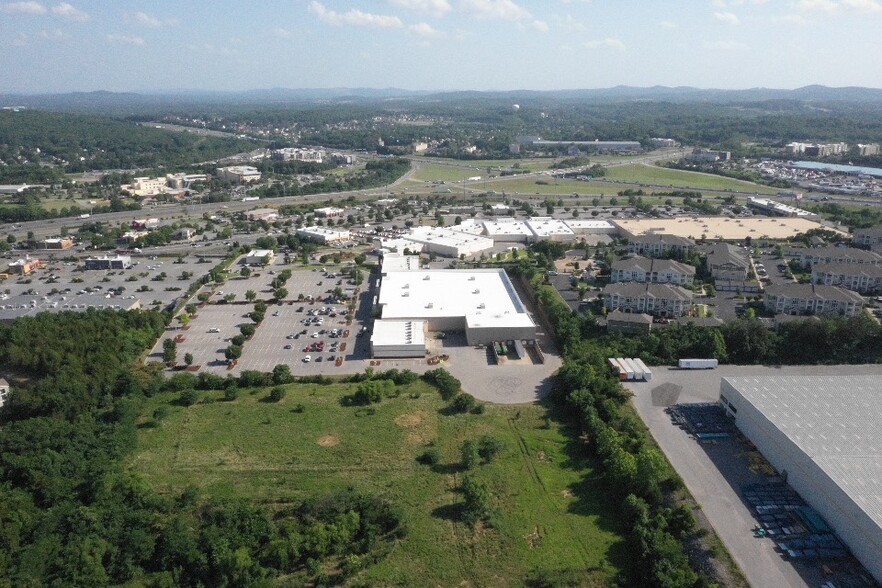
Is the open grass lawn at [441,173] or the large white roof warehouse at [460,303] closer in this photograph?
the large white roof warehouse at [460,303]

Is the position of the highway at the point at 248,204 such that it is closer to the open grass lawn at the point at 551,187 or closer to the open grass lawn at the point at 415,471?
the open grass lawn at the point at 551,187

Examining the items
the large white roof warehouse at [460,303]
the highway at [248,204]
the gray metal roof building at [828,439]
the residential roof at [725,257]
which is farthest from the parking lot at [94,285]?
the residential roof at [725,257]

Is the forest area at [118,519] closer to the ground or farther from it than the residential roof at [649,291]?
closer to the ground

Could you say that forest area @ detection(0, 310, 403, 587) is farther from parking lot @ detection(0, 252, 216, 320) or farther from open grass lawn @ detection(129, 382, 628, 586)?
parking lot @ detection(0, 252, 216, 320)

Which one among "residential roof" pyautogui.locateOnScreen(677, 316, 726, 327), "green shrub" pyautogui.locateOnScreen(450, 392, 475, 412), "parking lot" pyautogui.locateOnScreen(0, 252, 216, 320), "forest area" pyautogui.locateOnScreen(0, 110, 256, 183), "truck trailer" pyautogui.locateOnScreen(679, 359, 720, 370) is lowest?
"green shrub" pyautogui.locateOnScreen(450, 392, 475, 412)

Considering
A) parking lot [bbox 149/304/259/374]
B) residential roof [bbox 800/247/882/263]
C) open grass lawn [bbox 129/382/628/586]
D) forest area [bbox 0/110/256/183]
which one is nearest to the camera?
open grass lawn [bbox 129/382/628/586]

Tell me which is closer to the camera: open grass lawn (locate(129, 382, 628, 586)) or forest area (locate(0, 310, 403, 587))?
forest area (locate(0, 310, 403, 587))

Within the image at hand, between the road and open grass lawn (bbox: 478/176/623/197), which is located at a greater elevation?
open grass lawn (bbox: 478/176/623/197)

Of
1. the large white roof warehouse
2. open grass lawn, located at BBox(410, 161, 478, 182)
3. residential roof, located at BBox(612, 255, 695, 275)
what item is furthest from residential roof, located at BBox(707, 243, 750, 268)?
open grass lawn, located at BBox(410, 161, 478, 182)
